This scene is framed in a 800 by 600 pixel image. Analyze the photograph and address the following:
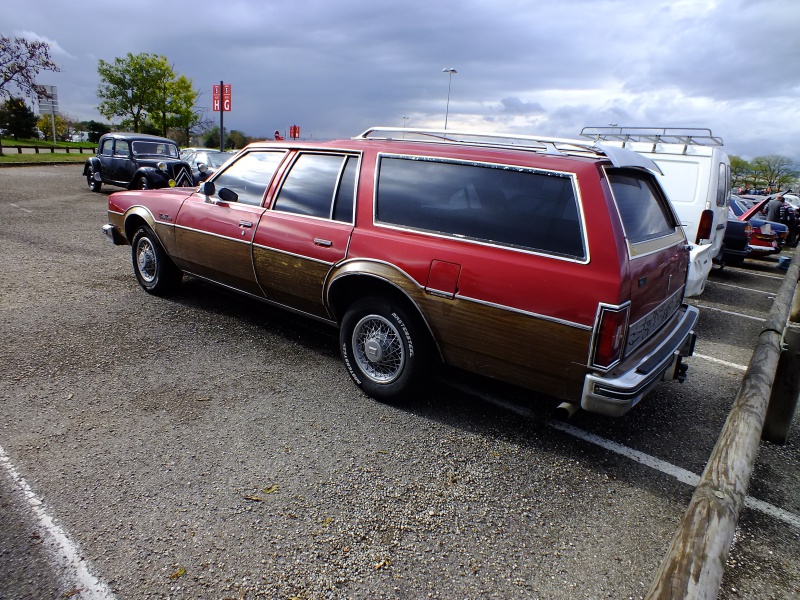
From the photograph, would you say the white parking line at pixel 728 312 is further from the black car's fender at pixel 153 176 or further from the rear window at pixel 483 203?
the black car's fender at pixel 153 176

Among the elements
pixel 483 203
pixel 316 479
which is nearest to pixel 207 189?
pixel 483 203

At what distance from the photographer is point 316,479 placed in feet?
9.74

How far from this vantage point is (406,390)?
12.3 feet

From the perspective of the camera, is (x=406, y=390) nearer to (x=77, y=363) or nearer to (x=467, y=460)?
(x=467, y=460)

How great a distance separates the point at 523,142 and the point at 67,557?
3501mm

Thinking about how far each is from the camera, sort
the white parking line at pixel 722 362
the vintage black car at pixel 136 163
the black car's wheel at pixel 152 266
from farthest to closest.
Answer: the vintage black car at pixel 136 163, the black car's wheel at pixel 152 266, the white parking line at pixel 722 362

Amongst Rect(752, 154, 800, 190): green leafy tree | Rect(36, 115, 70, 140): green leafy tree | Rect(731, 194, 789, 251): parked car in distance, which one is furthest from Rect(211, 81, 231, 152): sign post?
Rect(752, 154, 800, 190): green leafy tree

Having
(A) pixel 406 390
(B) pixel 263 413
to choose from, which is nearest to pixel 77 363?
(B) pixel 263 413

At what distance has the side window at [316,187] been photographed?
4.08 metres

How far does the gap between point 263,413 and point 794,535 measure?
3.12 m

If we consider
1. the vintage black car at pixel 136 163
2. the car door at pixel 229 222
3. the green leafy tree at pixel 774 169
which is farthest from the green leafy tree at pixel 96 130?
the green leafy tree at pixel 774 169

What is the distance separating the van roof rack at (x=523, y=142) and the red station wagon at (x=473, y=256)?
18 millimetres

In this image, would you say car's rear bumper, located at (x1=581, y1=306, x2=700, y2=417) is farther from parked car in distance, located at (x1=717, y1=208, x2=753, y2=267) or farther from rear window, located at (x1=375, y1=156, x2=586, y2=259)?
parked car in distance, located at (x1=717, y1=208, x2=753, y2=267)

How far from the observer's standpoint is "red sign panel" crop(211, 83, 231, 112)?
92.7 ft
